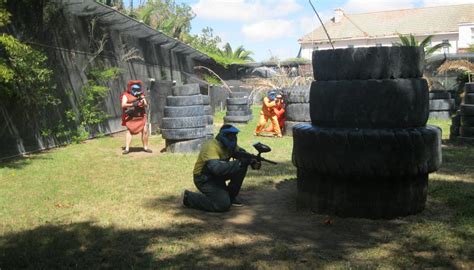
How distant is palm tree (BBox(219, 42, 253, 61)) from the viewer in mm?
41469

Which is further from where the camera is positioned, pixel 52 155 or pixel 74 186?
pixel 52 155

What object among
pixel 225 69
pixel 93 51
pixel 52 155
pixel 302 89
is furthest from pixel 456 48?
pixel 52 155

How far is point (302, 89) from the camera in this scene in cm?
1562

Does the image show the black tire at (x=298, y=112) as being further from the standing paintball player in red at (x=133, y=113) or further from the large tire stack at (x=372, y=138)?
the large tire stack at (x=372, y=138)

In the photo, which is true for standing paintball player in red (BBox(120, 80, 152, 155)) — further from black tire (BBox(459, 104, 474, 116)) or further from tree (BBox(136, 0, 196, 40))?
tree (BBox(136, 0, 196, 40))

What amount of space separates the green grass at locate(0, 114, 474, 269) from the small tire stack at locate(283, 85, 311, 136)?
22.5ft

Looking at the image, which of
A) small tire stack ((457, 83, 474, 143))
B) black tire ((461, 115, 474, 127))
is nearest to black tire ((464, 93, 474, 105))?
small tire stack ((457, 83, 474, 143))

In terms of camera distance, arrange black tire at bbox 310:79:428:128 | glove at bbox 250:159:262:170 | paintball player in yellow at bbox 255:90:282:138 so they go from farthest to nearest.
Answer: paintball player in yellow at bbox 255:90:282:138, glove at bbox 250:159:262:170, black tire at bbox 310:79:428:128

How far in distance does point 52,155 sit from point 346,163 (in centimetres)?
775

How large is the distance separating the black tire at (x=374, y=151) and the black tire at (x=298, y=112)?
9.47 m

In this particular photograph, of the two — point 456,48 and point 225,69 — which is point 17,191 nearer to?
point 225,69

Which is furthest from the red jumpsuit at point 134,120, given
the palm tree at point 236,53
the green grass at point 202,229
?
the palm tree at point 236,53

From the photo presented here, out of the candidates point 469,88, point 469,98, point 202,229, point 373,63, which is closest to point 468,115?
point 469,98

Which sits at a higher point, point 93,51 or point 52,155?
point 93,51
